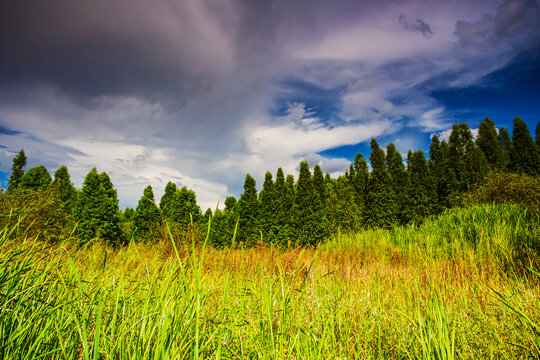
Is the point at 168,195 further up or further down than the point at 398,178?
further down

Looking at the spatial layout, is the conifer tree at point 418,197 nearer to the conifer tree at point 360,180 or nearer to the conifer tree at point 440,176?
the conifer tree at point 440,176

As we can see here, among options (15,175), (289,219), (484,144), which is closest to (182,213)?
(289,219)

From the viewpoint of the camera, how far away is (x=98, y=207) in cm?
1911

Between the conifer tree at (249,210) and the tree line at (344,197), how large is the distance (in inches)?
3.5

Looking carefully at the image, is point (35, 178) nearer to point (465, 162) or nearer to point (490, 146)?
point (465, 162)

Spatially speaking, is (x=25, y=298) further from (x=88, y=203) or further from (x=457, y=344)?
(x=88, y=203)

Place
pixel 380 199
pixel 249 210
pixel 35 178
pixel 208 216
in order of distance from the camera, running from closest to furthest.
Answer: pixel 208 216
pixel 380 199
pixel 249 210
pixel 35 178

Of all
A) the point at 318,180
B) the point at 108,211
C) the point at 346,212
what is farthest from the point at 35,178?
the point at 346,212

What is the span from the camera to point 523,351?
137 cm

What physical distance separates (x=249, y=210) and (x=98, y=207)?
1215cm

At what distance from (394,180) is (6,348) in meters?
23.5

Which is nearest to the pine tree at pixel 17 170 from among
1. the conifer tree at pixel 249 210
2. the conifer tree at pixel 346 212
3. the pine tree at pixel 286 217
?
the conifer tree at pixel 249 210

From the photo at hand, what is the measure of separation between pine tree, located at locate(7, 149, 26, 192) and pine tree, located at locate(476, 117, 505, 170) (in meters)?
47.4

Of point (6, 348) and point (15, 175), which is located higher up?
point (15, 175)
